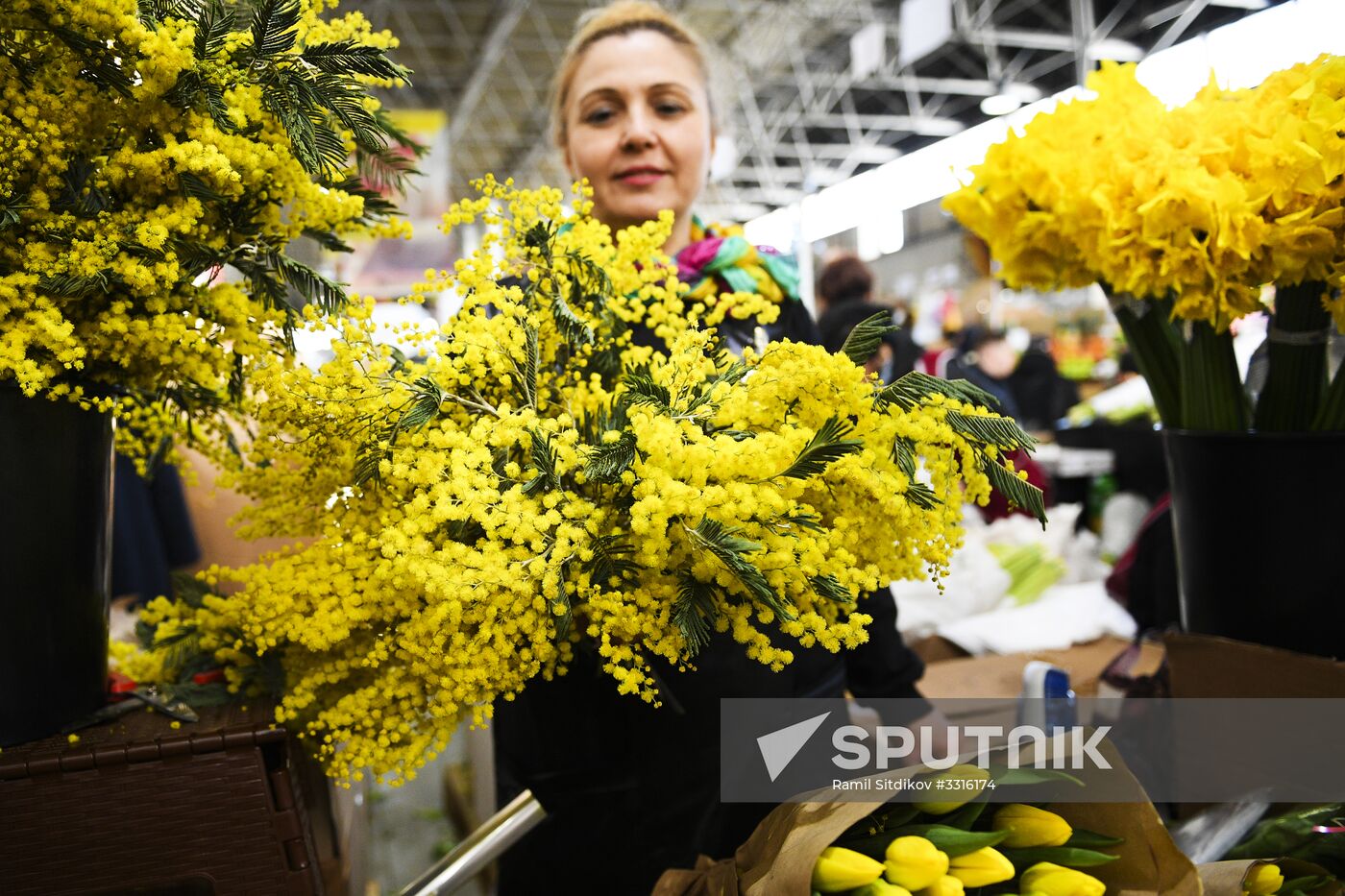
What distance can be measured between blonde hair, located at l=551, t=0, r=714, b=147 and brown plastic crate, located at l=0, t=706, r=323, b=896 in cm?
112

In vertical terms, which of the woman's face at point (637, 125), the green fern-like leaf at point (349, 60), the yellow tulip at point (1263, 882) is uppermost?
the woman's face at point (637, 125)

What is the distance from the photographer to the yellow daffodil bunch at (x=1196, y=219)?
896mm

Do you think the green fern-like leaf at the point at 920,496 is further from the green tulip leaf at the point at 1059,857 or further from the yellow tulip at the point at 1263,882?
the yellow tulip at the point at 1263,882

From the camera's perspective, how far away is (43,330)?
0.69m

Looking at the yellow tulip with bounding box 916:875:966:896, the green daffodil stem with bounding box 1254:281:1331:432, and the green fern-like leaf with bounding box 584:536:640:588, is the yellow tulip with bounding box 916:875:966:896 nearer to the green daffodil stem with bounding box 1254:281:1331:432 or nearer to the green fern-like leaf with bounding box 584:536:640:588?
the green fern-like leaf with bounding box 584:536:640:588

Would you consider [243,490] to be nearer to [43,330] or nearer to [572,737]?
[43,330]

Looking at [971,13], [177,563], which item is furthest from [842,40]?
[177,563]

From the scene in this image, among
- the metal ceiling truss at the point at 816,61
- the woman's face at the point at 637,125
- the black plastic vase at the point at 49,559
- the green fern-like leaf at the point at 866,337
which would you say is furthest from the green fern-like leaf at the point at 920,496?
the metal ceiling truss at the point at 816,61

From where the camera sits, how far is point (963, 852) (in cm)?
75

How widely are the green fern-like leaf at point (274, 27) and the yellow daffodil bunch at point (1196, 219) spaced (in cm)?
78

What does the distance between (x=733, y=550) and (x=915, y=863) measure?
32cm

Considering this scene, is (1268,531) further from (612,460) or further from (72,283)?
(72,283)

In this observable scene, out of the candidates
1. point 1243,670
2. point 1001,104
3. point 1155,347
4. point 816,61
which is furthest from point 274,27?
point 816,61

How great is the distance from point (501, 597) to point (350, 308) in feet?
1.00
